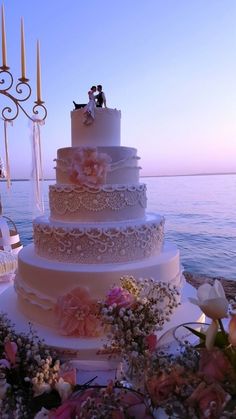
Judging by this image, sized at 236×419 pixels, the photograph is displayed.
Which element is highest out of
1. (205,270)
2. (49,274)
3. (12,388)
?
(49,274)

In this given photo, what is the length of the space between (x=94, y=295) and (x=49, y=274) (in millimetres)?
354

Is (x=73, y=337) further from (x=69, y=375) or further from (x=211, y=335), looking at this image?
(x=211, y=335)

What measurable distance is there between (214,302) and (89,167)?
172 centimetres

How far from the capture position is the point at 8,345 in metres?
1.68

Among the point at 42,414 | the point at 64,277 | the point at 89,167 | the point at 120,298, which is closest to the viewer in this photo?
the point at 42,414

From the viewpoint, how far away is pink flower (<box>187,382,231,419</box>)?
833 millimetres

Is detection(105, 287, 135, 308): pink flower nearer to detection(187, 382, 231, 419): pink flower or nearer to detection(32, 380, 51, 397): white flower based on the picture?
detection(32, 380, 51, 397): white flower

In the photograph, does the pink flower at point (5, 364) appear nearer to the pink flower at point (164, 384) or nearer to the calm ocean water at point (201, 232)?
the pink flower at point (164, 384)

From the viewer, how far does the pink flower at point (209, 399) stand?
0.83 meters

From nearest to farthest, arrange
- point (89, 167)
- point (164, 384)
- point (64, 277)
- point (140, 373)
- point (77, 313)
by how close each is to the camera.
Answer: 1. point (164, 384)
2. point (140, 373)
3. point (77, 313)
4. point (64, 277)
5. point (89, 167)

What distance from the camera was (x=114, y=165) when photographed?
2.57 metres

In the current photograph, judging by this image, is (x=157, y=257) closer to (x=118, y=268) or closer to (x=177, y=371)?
(x=118, y=268)

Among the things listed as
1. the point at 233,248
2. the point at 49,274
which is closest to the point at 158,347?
the point at 49,274

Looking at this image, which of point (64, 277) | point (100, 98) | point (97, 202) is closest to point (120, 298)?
point (64, 277)
